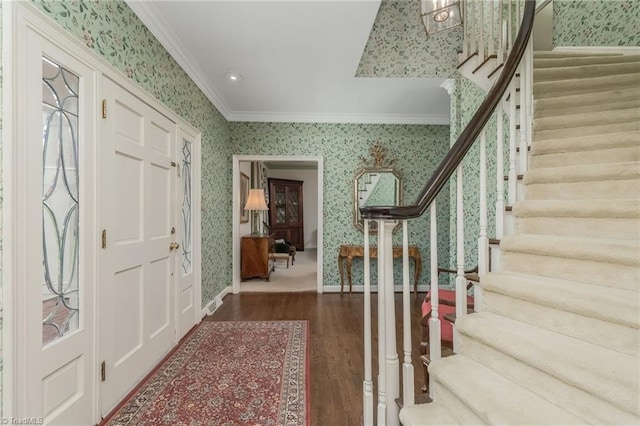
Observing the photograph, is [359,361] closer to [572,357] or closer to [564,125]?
[572,357]

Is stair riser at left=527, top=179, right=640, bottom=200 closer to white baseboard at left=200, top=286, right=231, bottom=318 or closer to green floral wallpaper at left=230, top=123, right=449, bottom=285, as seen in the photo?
green floral wallpaper at left=230, top=123, right=449, bottom=285

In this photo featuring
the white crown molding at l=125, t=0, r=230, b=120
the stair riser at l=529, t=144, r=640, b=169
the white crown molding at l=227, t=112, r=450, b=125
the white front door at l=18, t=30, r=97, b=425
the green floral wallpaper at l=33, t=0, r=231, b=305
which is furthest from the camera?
the white crown molding at l=227, t=112, r=450, b=125

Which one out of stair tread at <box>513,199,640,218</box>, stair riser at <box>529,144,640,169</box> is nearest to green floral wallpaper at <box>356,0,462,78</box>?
stair riser at <box>529,144,640,169</box>

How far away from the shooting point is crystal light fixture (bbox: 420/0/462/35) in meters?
1.75

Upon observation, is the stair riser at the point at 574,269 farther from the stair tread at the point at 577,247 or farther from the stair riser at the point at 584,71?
the stair riser at the point at 584,71

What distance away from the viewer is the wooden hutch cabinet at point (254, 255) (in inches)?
173

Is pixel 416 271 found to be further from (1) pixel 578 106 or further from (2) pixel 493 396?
(2) pixel 493 396

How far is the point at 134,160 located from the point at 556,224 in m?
2.59

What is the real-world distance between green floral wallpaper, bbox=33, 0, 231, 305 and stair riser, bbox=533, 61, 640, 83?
308 cm

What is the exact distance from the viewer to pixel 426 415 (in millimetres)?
1159

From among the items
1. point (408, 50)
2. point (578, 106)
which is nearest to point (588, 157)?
point (578, 106)

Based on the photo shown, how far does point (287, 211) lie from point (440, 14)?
6.46m

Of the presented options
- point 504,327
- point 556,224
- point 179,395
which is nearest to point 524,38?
point 556,224

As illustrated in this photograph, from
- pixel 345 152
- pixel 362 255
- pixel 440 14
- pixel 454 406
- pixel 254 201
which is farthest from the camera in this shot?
pixel 254 201
